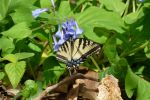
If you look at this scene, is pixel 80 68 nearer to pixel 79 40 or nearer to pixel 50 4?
pixel 79 40

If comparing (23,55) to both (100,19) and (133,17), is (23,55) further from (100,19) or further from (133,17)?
(133,17)

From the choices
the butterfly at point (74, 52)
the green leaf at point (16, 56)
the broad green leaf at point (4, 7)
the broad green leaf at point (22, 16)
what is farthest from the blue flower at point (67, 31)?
the broad green leaf at point (4, 7)

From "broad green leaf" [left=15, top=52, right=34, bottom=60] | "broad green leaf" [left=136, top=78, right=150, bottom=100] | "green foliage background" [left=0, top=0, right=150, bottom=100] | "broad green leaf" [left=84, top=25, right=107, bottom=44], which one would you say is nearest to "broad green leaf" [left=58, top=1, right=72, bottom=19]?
"green foliage background" [left=0, top=0, right=150, bottom=100]

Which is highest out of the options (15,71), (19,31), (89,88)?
(19,31)

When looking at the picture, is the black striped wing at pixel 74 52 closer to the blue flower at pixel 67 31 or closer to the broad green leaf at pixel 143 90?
the blue flower at pixel 67 31

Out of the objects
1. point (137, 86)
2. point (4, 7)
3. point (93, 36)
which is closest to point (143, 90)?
point (137, 86)

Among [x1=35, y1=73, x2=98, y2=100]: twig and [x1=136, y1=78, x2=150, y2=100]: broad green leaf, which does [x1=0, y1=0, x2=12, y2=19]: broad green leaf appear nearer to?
[x1=35, y1=73, x2=98, y2=100]: twig
